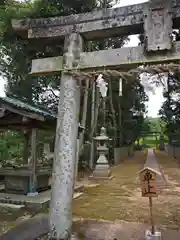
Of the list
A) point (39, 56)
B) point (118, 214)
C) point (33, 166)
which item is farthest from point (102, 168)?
point (118, 214)

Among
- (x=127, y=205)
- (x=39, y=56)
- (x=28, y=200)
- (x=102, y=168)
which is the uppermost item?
(x=39, y=56)

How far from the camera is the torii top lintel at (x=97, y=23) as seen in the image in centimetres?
440

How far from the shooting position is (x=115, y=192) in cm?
1032

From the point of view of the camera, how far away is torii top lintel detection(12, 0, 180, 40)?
14.4ft

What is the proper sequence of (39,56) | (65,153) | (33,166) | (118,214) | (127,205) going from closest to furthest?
(65,153) → (118,214) → (127,205) → (33,166) → (39,56)

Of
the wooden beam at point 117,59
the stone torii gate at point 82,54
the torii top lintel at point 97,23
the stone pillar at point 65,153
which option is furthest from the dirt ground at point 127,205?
the torii top lintel at point 97,23

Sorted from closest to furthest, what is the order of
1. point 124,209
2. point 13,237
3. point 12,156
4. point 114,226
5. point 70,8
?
point 13,237, point 114,226, point 124,209, point 70,8, point 12,156

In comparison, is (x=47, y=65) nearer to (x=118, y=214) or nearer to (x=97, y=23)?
(x=97, y=23)

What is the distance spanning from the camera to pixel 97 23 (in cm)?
466

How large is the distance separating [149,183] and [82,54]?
2.74m

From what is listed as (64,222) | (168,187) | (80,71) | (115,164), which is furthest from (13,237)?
(115,164)

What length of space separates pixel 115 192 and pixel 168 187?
9.01 ft

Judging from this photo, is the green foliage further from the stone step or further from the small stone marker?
the stone step

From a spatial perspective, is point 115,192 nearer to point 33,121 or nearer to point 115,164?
point 33,121
